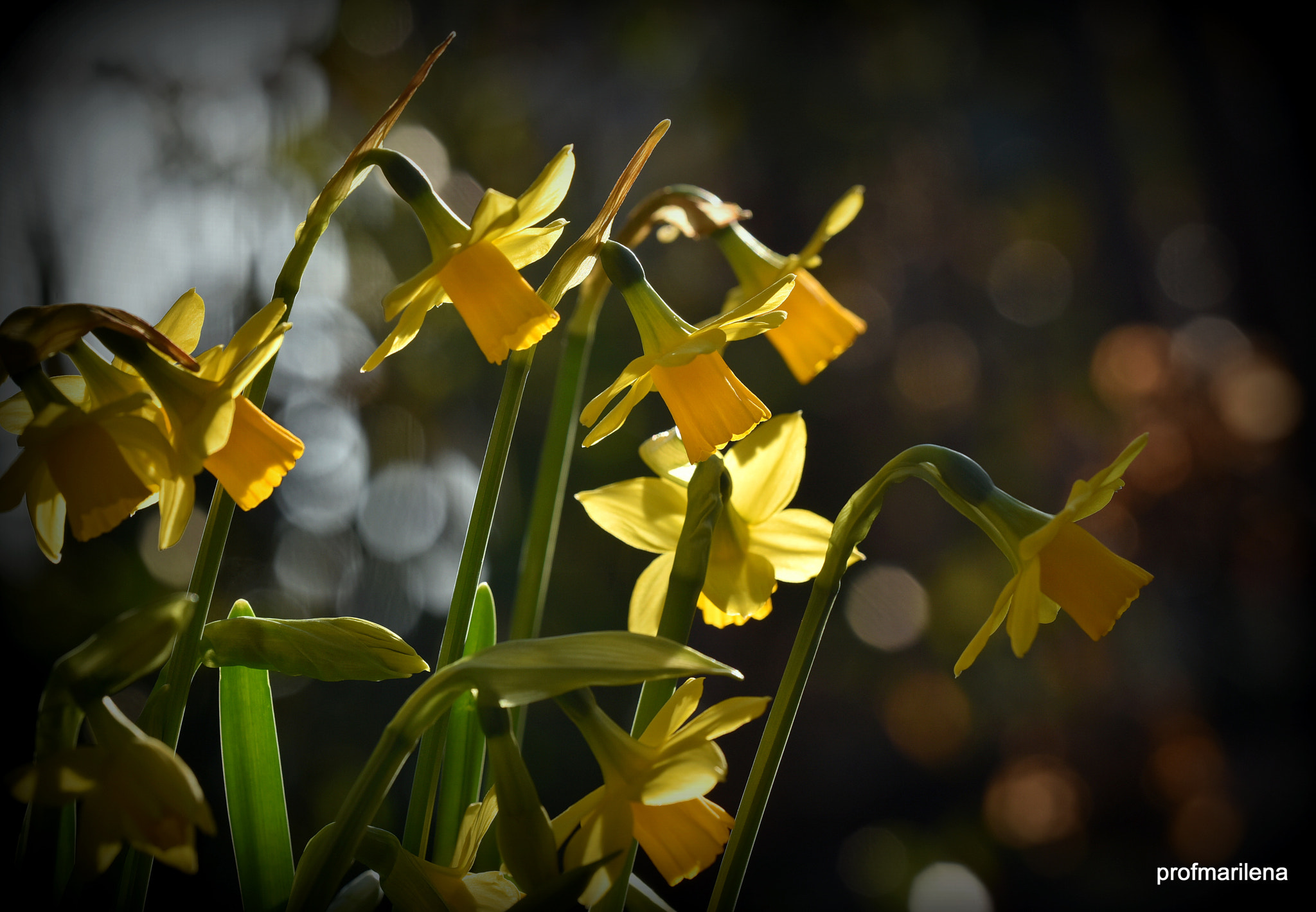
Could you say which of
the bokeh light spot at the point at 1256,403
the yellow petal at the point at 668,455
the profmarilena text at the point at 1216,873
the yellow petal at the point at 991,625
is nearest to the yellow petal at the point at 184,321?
the yellow petal at the point at 668,455

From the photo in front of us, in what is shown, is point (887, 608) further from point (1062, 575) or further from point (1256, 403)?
point (1062, 575)

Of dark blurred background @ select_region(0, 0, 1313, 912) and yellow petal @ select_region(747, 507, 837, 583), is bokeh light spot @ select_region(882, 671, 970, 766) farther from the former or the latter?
yellow petal @ select_region(747, 507, 837, 583)

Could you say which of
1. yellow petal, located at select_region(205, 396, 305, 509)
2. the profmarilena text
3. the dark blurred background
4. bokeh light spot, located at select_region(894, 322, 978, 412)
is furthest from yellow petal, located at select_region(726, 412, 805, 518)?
bokeh light spot, located at select_region(894, 322, 978, 412)

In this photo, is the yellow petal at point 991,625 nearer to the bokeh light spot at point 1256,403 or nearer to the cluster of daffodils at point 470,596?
the cluster of daffodils at point 470,596

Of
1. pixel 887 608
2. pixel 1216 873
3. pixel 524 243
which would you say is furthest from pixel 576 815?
pixel 887 608

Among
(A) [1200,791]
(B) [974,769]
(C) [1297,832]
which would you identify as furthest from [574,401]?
(C) [1297,832]

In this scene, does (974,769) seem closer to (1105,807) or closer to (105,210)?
(1105,807)
